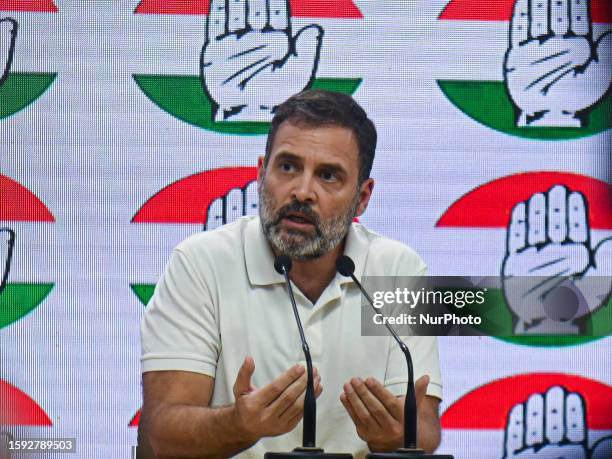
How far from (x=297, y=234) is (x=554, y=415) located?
3.40 feet

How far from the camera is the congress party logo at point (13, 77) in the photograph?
3.03 m

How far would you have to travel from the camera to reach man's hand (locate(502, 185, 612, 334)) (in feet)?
10.1

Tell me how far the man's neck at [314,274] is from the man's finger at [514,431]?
0.78m

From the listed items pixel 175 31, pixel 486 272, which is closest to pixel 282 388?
pixel 486 272

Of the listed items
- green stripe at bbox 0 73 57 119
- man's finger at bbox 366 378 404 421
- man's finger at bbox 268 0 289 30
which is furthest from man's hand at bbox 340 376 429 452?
green stripe at bbox 0 73 57 119

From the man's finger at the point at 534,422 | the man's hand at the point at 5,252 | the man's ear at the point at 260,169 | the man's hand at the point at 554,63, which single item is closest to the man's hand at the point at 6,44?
the man's hand at the point at 5,252

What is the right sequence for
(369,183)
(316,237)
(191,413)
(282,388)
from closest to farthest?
(282,388)
(191,413)
(316,237)
(369,183)

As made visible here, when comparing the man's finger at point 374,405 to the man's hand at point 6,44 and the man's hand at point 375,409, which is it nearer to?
the man's hand at point 375,409

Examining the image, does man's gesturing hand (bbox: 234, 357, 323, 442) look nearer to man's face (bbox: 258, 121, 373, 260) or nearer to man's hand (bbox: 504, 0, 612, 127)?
man's face (bbox: 258, 121, 373, 260)

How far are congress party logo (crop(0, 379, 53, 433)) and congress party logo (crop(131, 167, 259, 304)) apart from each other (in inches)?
23.5

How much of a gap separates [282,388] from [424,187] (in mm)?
1193

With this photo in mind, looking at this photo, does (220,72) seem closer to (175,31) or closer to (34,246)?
(175,31)

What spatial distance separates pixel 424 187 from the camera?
3.09 metres

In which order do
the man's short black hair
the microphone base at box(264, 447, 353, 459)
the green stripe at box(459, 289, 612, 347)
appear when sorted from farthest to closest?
the green stripe at box(459, 289, 612, 347), the man's short black hair, the microphone base at box(264, 447, 353, 459)
